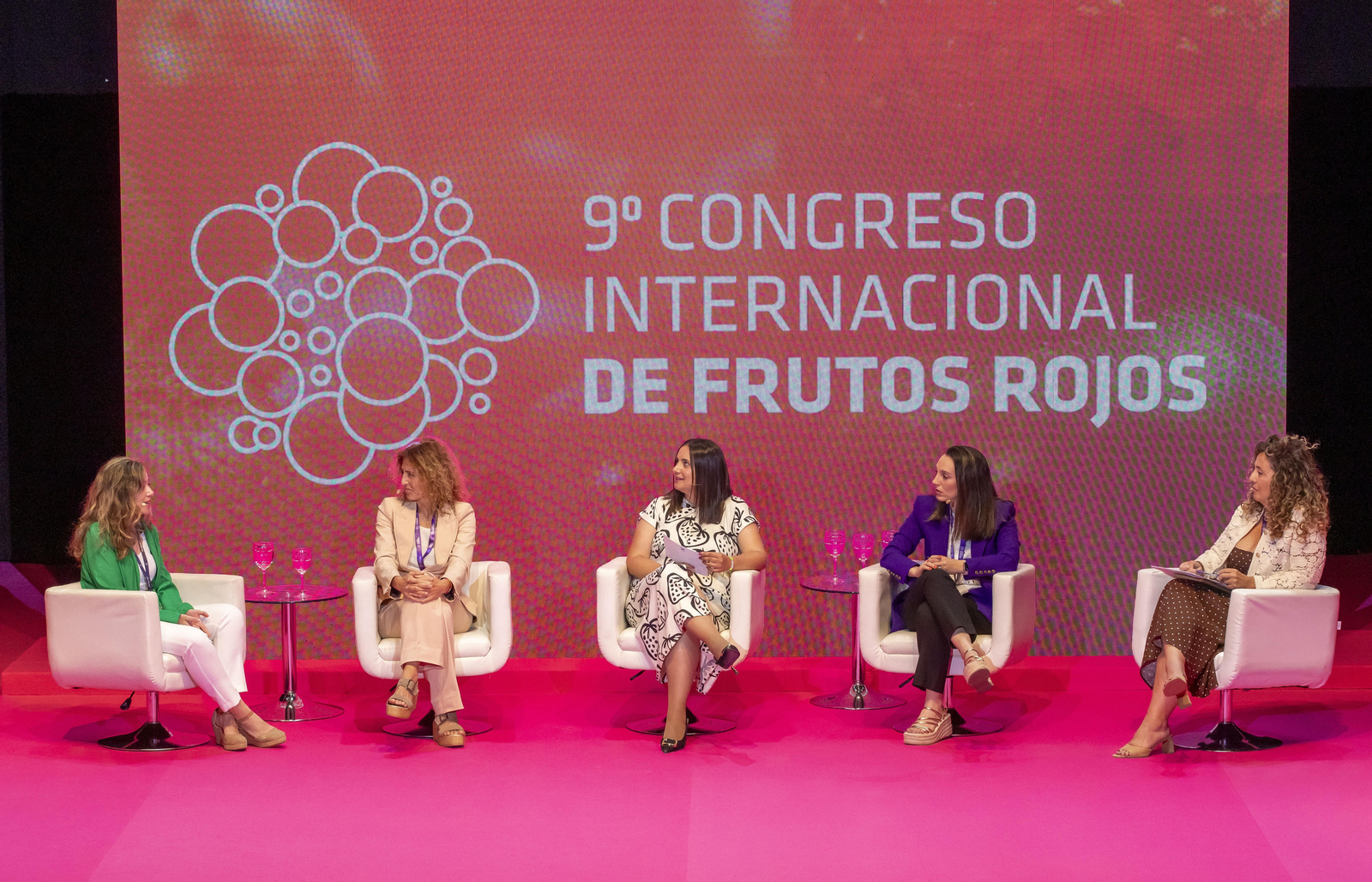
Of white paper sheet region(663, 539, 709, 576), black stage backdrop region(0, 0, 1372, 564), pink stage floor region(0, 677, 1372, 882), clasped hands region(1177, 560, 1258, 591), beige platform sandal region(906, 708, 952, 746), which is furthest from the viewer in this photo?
black stage backdrop region(0, 0, 1372, 564)

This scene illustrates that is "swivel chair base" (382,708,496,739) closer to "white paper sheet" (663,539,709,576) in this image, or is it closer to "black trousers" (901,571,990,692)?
"white paper sheet" (663,539,709,576)

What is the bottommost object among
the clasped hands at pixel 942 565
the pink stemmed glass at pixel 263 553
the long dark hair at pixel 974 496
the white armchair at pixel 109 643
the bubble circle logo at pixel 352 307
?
the white armchair at pixel 109 643

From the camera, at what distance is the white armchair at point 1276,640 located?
4.96 m

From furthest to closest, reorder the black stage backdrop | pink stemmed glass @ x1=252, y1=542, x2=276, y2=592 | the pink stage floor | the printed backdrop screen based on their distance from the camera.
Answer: the black stage backdrop, the printed backdrop screen, pink stemmed glass @ x1=252, y1=542, x2=276, y2=592, the pink stage floor

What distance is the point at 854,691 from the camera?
19.3 ft

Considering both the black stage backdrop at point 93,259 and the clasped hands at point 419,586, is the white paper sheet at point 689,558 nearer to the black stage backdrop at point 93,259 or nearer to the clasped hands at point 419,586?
the clasped hands at point 419,586

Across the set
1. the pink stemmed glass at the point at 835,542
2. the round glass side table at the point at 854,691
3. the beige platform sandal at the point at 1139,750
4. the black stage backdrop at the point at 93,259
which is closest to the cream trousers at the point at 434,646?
the round glass side table at the point at 854,691

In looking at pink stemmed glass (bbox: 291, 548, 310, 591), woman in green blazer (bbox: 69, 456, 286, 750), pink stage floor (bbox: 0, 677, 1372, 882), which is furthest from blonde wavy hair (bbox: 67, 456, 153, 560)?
pink stage floor (bbox: 0, 677, 1372, 882)

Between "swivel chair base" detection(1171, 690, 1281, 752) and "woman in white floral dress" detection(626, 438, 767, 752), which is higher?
"woman in white floral dress" detection(626, 438, 767, 752)

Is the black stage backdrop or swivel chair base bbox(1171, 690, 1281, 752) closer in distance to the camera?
swivel chair base bbox(1171, 690, 1281, 752)

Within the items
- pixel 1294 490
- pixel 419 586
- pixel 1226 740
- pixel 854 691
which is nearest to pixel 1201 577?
pixel 1294 490

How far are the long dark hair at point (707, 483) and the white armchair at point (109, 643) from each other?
6.34 feet

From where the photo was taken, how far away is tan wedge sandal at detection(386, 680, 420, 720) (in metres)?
5.09

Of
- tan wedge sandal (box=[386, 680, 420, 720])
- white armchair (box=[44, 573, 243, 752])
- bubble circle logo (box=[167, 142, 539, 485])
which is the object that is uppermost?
bubble circle logo (box=[167, 142, 539, 485])
